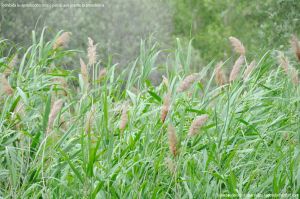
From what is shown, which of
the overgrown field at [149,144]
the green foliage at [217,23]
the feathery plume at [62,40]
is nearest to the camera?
the overgrown field at [149,144]

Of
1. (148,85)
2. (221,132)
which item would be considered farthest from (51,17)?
(221,132)

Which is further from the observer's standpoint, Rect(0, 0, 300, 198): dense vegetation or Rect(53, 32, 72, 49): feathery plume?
Rect(53, 32, 72, 49): feathery plume

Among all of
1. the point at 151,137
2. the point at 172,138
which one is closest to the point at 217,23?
the point at 151,137

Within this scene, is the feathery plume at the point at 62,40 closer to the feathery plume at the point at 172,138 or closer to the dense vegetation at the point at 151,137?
the dense vegetation at the point at 151,137

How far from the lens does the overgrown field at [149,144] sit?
343 cm

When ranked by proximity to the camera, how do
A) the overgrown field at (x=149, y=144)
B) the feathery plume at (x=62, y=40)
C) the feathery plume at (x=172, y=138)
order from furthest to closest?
the feathery plume at (x=62, y=40), the overgrown field at (x=149, y=144), the feathery plume at (x=172, y=138)

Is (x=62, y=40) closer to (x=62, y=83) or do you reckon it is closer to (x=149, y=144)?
(x=62, y=83)

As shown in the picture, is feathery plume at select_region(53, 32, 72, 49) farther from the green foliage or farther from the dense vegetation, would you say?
the green foliage

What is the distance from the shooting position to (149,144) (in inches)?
148

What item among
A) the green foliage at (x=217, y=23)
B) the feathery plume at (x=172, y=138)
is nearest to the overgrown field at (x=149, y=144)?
the feathery plume at (x=172, y=138)

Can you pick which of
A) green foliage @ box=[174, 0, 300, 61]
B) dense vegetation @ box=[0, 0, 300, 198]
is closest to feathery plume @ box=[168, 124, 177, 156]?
dense vegetation @ box=[0, 0, 300, 198]

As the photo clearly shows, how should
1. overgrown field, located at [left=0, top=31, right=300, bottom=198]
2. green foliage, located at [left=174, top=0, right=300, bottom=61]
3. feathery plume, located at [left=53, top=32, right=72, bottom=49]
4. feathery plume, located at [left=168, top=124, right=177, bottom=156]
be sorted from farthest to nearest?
green foliage, located at [left=174, top=0, right=300, bottom=61]
feathery plume, located at [left=53, top=32, right=72, bottom=49]
overgrown field, located at [left=0, top=31, right=300, bottom=198]
feathery plume, located at [left=168, top=124, right=177, bottom=156]

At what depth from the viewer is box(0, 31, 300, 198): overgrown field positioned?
Answer: 11.3 ft

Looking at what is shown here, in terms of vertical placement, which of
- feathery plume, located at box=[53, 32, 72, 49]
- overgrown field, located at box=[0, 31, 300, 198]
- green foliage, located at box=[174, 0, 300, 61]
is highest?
feathery plume, located at box=[53, 32, 72, 49]
